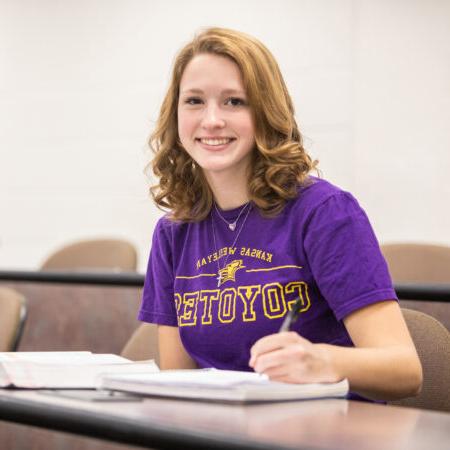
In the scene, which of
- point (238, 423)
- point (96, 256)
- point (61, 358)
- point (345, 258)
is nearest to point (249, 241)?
point (345, 258)

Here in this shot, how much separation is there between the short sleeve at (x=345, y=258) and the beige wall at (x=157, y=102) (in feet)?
9.17

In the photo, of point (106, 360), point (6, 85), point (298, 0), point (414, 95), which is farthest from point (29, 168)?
point (106, 360)

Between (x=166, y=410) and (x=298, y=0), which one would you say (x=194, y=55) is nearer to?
(x=166, y=410)

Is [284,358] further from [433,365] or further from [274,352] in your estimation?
[433,365]

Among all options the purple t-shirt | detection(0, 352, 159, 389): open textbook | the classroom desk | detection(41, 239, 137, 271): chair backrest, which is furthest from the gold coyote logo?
detection(41, 239, 137, 271): chair backrest

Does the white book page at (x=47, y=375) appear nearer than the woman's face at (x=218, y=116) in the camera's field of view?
Yes

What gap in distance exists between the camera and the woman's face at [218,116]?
171 centimetres

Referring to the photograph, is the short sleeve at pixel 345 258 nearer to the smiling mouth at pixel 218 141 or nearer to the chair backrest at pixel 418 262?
the smiling mouth at pixel 218 141

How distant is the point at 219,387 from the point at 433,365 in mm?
660

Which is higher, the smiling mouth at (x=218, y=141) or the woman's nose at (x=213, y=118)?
the woman's nose at (x=213, y=118)

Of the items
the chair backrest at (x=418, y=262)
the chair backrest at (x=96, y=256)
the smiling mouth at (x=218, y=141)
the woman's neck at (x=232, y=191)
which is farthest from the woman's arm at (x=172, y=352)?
the chair backrest at (x=96, y=256)

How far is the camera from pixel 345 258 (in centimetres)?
153

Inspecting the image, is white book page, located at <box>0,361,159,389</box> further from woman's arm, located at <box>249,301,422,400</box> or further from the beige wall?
the beige wall

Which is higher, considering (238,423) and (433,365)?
(238,423)
